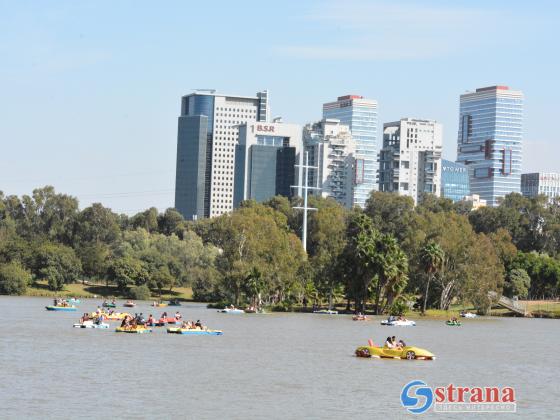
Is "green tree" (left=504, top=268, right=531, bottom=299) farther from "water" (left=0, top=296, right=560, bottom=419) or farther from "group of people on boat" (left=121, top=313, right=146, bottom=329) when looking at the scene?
"group of people on boat" (left=121, top=313, right=146, bottom=329)

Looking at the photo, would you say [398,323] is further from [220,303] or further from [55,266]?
[55,266]

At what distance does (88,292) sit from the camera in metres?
182

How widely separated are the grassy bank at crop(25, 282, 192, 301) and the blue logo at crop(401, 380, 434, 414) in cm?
12098

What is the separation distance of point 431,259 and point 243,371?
7894cm

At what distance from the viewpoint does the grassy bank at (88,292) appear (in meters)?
176

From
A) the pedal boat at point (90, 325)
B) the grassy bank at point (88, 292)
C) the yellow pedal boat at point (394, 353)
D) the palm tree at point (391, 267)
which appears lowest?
the grassy bank at point (88, 292)

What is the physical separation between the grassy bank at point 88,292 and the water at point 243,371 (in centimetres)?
6520

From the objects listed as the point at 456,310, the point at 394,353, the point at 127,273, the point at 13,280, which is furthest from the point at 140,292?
the point at 394,353

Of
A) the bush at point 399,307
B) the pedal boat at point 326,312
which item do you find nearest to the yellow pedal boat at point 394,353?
the bush at point 399,307

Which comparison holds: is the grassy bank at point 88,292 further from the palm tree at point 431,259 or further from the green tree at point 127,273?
the palm tree at point 431,259

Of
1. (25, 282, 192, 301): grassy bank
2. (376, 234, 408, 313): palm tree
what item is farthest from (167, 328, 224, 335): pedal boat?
(25, 282, 192, 301): grassy bank

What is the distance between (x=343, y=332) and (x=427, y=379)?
129 ft

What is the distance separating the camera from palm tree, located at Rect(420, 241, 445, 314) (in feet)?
467

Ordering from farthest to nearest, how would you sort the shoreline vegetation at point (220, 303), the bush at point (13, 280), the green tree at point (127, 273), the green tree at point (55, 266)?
1. the green tree at point (127, 273)
2. the green tree at point (55, 266)
3. the bush at point (13, 280)
4. the shoreline vegetation at point (220, 303)
